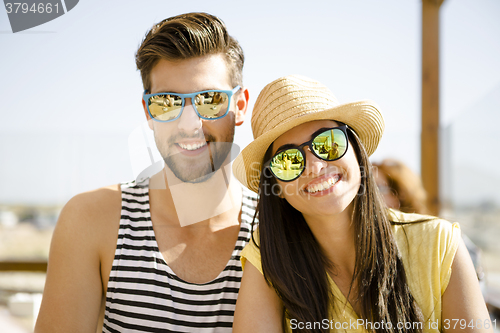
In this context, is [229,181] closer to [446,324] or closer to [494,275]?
[446,324]

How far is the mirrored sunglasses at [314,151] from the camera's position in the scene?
4.51ft

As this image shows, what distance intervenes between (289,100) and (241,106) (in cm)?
69

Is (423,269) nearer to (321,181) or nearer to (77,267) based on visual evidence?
(321,181)

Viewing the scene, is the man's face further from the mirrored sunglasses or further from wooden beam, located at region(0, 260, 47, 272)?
wooden beam, located at region(0, 260, 47, 272)

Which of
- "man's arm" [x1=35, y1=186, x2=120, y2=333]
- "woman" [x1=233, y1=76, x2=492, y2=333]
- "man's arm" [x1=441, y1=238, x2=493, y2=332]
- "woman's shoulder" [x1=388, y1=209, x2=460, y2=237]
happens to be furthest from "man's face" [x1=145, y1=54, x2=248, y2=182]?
"man's arm" [x1=441, y1=238, x2=493, y2=332]

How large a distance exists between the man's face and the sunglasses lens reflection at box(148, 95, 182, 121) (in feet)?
0.12

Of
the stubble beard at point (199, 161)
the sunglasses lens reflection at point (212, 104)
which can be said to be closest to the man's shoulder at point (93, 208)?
the stubble beard at point (199, 161)

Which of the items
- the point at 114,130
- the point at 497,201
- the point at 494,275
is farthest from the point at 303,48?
the point at 494,275

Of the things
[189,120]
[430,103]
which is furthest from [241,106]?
[430,103]

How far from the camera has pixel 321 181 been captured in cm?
140

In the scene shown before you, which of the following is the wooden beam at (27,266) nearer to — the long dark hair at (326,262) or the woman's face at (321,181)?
the long dark hair at (326,262)

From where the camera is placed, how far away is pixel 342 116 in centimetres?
143

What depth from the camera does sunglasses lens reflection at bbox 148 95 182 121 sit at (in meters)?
1.78

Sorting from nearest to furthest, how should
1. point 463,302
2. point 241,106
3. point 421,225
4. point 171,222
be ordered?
point 463,302, point 421,225, point 171,222, point 241,106
